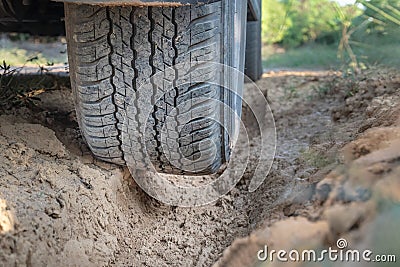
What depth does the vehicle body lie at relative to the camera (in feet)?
5.55

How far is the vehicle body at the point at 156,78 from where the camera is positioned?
169 centimetres

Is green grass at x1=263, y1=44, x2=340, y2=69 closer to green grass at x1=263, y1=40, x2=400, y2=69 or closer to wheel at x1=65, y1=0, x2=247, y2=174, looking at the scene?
green grass at x1=263, y1=40, x2=400, y2=69

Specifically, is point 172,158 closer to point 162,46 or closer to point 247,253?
point 162,46

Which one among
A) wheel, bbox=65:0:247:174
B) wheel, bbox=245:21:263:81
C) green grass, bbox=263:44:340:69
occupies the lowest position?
green grass, bbox=263:44:340:69

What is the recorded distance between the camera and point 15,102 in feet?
7.32

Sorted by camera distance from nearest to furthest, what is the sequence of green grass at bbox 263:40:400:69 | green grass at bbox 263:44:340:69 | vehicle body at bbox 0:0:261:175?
1. vehicle body at bbox 0:0:261:175
2. green grass at bbox 263:40:400:69
3. green grass at bbox 263:44:340:69

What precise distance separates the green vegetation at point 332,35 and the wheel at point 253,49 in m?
0.65

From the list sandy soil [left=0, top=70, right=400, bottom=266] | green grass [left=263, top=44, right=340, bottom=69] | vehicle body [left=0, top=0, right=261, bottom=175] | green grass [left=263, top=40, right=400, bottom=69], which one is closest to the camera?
sandy soil [left=0, top=70, right=400, bottom=266]

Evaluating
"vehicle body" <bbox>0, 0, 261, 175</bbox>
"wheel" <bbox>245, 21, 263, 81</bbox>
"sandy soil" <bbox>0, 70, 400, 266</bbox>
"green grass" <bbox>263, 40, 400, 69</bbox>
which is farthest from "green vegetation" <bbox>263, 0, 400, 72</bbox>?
"vehicle body" <bbox>0, 0, 261, 175</bbox>

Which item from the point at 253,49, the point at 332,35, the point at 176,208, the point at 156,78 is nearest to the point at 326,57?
the point at 332,35

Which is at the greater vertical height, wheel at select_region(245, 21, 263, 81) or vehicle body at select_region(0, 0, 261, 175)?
vehicle body at select_region(0, 0, 261, 175)

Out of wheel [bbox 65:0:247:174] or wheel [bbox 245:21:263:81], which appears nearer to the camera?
wheel [bbox 65:0:247:174]

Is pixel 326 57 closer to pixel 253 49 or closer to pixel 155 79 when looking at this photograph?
pixel 253 49

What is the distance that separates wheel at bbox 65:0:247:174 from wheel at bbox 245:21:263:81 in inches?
56.9
